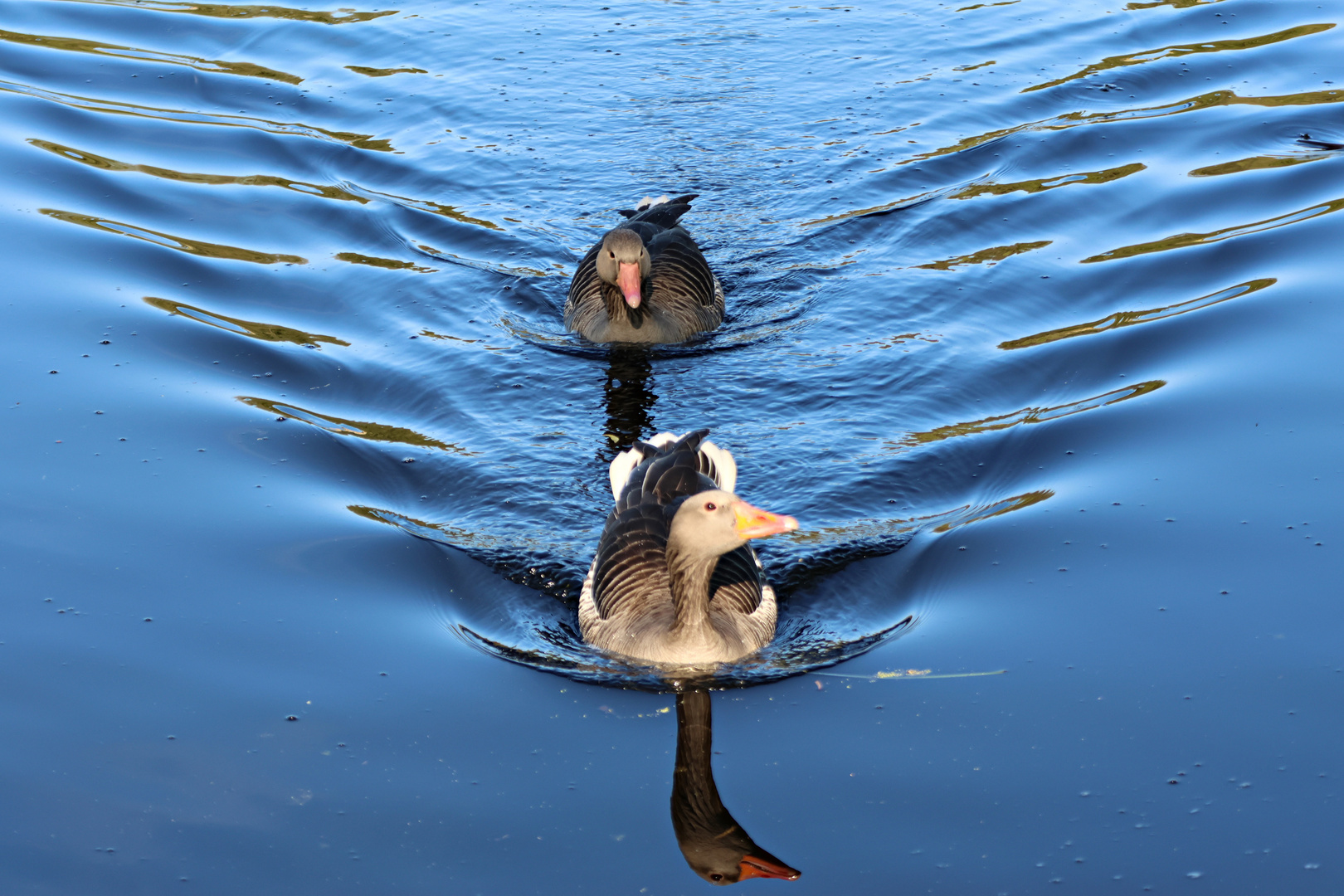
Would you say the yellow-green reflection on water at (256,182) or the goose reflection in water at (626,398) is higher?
the yellow-green reflection on water at (256,182)

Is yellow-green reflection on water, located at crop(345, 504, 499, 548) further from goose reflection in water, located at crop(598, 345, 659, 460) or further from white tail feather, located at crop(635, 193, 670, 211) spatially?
white tail feather, located at crop(635, 193, 670, 211)

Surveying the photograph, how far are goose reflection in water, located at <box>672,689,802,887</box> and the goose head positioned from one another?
505 centimetres

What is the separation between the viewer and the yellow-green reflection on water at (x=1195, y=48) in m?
16.8

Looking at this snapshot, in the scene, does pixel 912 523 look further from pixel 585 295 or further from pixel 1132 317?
pixel 585 295

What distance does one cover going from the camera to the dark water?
6.70 m

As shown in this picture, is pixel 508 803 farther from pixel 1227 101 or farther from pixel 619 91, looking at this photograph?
pixel 1227 101

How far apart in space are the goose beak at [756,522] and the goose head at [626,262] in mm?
4648

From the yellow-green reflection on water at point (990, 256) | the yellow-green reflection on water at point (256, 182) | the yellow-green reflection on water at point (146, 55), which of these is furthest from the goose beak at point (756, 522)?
the yellow-green reflection on water at point (146, 55)

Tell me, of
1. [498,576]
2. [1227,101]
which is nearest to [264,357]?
[498,576]

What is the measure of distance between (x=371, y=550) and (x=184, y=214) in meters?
6.44

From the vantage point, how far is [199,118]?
631 inches

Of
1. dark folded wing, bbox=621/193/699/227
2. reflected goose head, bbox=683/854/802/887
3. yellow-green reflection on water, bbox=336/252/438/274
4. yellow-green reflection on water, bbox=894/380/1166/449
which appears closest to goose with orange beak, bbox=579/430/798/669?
reflected goose head, bbox=683/854/802/887

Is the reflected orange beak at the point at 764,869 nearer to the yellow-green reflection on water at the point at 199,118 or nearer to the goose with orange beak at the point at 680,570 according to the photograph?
the goose with orange beak at the point at 680,570

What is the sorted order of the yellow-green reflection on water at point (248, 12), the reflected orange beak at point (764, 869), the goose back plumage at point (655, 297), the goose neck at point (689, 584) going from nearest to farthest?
the reflected orange beak at point (764, 869) < the goose neck at point (689, 584) < the goose back plumage at point (655, 297) < the yellow-green reflection on water at point (248, 12)
